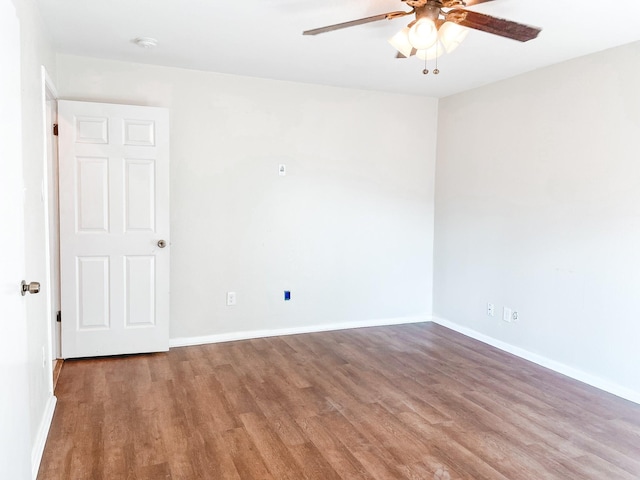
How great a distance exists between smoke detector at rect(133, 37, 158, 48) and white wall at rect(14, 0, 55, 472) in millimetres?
601

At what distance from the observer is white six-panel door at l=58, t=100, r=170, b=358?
364cm

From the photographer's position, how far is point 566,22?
9.29 ft

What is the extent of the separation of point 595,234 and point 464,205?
141 cm

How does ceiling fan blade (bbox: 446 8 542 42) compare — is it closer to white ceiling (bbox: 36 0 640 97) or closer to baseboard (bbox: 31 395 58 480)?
white ceiling (bbox: 36 0 640 97)

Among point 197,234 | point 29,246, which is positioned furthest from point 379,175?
point 29,246

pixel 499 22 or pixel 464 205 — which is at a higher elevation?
pixel 499 22

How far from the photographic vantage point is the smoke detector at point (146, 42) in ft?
10.7

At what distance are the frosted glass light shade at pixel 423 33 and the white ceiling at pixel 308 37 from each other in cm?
50

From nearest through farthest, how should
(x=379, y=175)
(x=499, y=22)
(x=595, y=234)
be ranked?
1. (x=499, y=22)
2. (x=595, y=234)
3. (x=379, y=175)

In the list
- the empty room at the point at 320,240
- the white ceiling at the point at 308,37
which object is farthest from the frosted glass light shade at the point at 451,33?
the white ceiling at the point at 308,37

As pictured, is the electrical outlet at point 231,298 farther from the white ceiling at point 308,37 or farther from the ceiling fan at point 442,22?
the ceiling fan at point 442,22

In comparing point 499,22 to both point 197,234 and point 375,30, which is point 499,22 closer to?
point 375,30

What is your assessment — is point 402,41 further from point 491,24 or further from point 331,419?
point 331,419

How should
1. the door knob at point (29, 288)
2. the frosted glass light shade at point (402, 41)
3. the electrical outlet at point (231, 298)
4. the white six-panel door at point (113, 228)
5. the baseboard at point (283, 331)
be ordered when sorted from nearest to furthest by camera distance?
the door knob at point (29, 288) → the frosted glass light shade at point (402, 41) → the white six-panel door at point (113, 228) → the baseboard at point (283, 331) → the electrical outlet at point (231, 298)
